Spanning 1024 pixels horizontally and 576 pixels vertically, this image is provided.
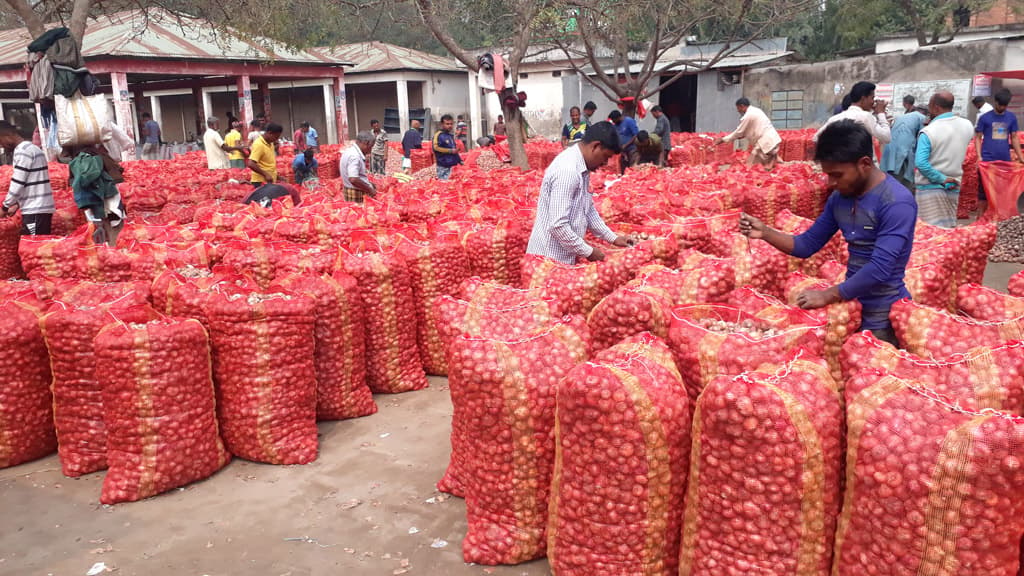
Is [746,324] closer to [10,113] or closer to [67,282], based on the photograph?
[67,282]

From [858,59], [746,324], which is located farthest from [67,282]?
[858,59]

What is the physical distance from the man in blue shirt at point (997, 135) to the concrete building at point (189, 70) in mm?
9279

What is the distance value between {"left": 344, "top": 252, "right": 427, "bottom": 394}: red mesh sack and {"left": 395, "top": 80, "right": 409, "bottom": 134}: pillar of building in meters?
26.7

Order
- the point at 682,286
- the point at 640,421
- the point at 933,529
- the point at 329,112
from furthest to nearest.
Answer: the point at 329,112 < the point at 682,286 < the point at 640,421 < the point at 933,529

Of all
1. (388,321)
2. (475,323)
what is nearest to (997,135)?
(388,321)

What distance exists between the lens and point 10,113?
32188 millimetres

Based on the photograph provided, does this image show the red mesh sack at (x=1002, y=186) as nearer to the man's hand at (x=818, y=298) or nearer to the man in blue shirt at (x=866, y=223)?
the man in blue shirt at (x=866, y=223)

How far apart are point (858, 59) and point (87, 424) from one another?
22.3 metres

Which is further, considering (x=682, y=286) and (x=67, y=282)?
(x=67, y=282)

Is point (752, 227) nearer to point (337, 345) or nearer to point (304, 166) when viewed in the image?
point (337, 345)

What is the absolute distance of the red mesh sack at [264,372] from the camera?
3.25 meters


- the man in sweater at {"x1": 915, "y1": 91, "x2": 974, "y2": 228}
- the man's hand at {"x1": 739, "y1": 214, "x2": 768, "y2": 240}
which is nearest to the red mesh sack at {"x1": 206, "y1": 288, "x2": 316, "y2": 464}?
the man's hand at {"x1": 739, "y1": 214, "x2": 768, "y2": 240}

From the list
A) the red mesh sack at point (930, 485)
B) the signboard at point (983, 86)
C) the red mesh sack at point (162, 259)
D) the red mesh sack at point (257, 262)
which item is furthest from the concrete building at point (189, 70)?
the signboard at point (983, 86)

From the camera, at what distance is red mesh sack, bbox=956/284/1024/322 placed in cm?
263
